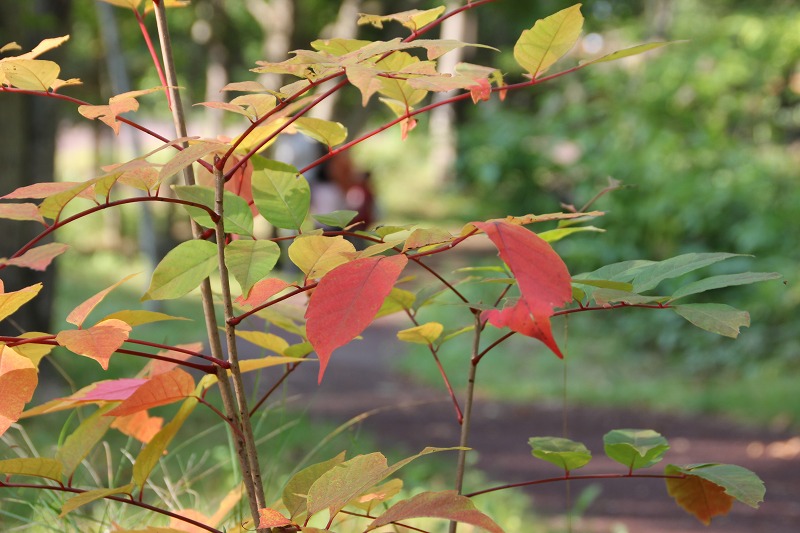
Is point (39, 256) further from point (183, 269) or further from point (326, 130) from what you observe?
point (326, 130)

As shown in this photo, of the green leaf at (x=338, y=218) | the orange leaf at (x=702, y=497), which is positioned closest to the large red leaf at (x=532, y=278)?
the green leaf at (x=338, y=218)

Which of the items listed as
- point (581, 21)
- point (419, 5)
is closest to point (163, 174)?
point (581, 21)

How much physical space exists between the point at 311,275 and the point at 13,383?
257 millimetres

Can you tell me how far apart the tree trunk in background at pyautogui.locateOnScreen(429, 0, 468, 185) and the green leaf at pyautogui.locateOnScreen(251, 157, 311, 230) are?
11266mm

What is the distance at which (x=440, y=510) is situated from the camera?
2.25 feet

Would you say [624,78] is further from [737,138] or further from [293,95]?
[293,95]

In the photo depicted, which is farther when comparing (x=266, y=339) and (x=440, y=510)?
(x=266, y=339)

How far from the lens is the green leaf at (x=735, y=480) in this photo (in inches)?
33.4

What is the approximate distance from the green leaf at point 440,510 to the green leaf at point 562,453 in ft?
0.75

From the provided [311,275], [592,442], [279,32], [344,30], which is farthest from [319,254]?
Result: [279,32]

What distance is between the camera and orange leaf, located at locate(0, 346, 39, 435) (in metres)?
0.74

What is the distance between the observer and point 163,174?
2.39ft

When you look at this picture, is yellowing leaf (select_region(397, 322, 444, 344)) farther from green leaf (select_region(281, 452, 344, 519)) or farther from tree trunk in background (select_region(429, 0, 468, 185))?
tree trunk in background (select_region(429, 0, 468, 185))

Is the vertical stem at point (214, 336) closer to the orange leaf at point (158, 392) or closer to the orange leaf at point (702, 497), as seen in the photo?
the orange leaf at point (158, 392)
